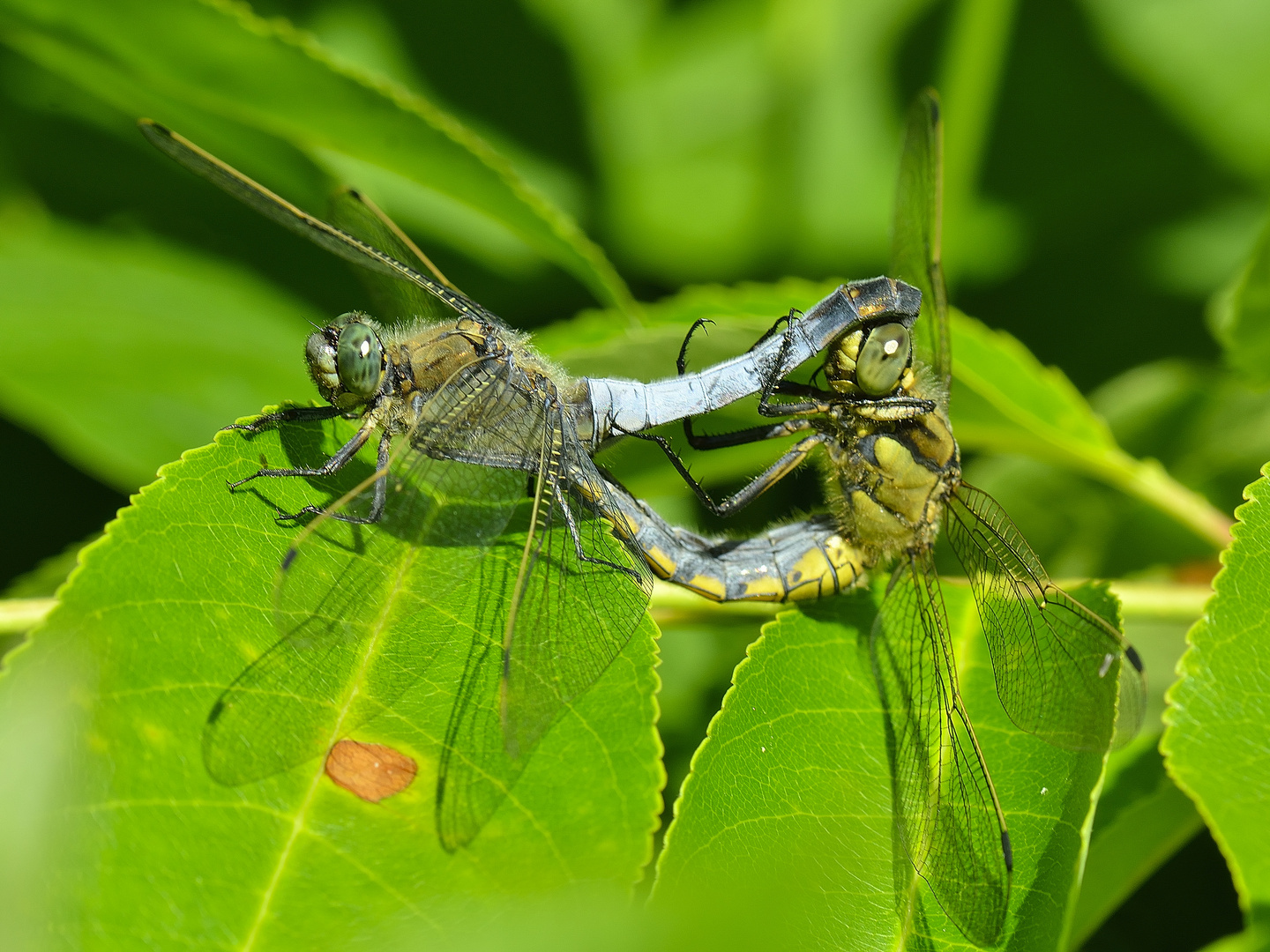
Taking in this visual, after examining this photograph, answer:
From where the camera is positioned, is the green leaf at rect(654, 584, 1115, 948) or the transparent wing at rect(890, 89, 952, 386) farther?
the transparent wing at rect(890, 89, 952, 386)

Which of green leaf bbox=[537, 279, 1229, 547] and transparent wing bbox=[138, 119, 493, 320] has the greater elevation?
transparent wing bbox=[138, 119, 493, 320]

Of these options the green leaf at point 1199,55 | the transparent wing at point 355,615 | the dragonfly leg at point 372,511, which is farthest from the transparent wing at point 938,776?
the green leaf at point 1199,55

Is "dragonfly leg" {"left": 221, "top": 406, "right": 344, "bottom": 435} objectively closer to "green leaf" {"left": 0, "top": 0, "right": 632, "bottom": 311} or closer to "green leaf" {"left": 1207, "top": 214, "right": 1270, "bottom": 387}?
"green leaf" {"left": 0, "top": 0, "right": 632, "bottom": 311}

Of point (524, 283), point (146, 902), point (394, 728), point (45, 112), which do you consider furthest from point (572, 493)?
point (45, 112)

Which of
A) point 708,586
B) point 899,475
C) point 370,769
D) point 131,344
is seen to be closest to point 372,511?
point 370,769

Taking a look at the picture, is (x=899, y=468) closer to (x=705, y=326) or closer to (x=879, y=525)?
(x=879, y=525)

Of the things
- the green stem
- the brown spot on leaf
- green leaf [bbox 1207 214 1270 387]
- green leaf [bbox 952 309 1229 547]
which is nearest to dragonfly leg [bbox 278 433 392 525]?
the brown spot on leaf

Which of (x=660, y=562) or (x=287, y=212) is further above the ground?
(x=287, y=212)
